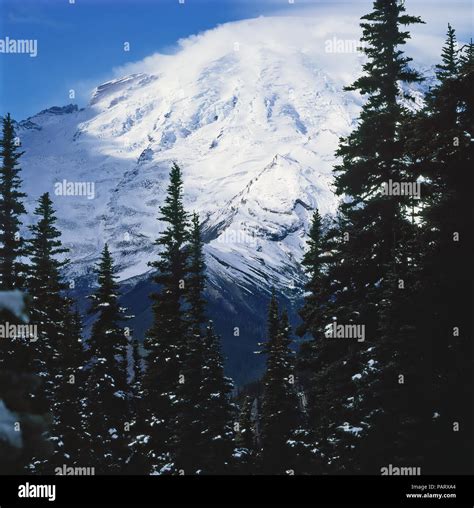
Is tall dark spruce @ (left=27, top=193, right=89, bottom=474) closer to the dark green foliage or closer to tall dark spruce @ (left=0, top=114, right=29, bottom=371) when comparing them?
A: tall dark spruce @ (left=0, top=114, right=29, bottom=371)

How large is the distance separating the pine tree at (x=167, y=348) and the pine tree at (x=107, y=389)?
167cm

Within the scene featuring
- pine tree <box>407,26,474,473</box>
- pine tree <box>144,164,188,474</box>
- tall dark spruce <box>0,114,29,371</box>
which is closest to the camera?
pine tree <box>407,26,474,473</box>

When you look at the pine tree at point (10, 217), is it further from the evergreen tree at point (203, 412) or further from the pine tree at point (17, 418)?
the pine tree at point (17, 418)

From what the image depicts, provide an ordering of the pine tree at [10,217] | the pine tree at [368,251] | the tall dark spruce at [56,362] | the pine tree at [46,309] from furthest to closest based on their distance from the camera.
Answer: the pine tree at [10,217] < the pine tree at [46,309] < the tall dark spruce at [56,362] < the pine tree at [368,251]

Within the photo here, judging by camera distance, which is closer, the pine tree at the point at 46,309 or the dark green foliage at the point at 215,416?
the dark green foliage at the point at 215,416

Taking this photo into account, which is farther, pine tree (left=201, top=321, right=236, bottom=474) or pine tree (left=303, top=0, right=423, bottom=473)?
pine tree (left=201, top=321, right=236, bottom=474)

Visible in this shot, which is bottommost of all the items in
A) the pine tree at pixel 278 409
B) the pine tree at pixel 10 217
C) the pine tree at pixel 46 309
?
the pine tree at pixel 278 409

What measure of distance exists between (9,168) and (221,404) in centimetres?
1808

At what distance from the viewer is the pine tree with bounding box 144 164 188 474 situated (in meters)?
35.6

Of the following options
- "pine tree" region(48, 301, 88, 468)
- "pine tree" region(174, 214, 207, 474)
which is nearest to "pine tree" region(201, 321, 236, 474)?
"pine tree" region(174, 214, 207, 474)

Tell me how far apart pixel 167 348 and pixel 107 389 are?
466 centimetres

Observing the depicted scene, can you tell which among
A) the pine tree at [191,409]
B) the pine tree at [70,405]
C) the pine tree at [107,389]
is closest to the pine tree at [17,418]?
the pine tree at [70,405]

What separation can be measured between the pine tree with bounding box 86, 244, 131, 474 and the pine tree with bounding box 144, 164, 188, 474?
5.47 ft

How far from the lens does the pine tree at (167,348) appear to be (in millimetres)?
35594
